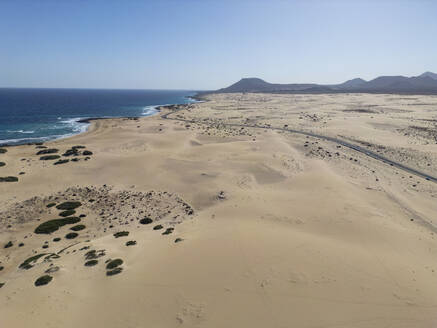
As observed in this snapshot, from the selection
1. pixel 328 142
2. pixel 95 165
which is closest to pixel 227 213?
pixel 95 165

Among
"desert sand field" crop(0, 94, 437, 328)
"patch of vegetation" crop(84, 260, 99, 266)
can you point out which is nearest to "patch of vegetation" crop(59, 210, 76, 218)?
"desert sand field" crop(0, 94, 437, 328)

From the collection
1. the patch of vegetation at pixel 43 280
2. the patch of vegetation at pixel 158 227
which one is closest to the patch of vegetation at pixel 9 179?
the patch of vegetation at pixel 158 227

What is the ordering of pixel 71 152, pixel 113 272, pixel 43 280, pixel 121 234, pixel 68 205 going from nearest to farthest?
1. pixel 43 280
2. pixel 113 272
3. pixel 121 234
4. pixel 68 205
5. pixel 71 152

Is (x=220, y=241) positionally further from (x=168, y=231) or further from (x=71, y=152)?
(x=71, y=152)

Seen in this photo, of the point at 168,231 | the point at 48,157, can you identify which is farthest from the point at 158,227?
the point at 48,157

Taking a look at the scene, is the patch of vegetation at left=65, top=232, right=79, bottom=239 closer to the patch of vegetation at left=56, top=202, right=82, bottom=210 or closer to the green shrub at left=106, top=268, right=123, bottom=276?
the patch of vegetation at left=56, top=202, right=82, bottom=210

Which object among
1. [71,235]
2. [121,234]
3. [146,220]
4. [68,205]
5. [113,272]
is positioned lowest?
[71,235]

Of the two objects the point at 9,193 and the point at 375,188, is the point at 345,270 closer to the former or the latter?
the point at 375,188
